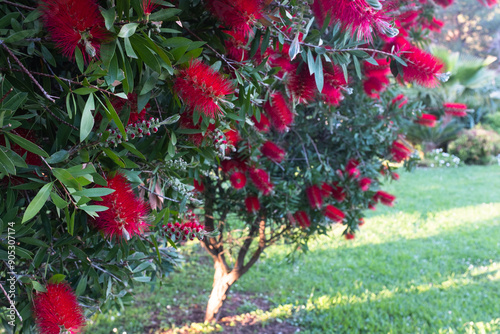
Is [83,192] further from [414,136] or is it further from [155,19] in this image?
[414,136]

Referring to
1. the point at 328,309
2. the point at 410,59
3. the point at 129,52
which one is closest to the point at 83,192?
the point at 129,52

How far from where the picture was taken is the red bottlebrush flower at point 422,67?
1.04 meters

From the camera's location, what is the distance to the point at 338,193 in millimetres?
2311

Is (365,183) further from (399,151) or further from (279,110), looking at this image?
(279,110)

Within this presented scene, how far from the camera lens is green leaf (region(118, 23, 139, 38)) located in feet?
2.17

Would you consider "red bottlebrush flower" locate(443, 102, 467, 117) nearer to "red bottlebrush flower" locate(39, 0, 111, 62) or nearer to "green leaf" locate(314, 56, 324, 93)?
"green leaf" locate(314, 56, 324, 93)

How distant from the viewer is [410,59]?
106 centimetres

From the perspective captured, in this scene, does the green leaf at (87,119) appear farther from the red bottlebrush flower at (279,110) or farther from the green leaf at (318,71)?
the red bottlebrush flower at (279,110)

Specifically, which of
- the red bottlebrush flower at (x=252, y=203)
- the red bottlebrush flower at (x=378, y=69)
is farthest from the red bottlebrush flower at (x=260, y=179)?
the red bottlebrush flower at (x=378, y=69)

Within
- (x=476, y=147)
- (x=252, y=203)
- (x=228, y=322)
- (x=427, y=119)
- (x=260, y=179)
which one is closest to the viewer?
(x=260, y=179)

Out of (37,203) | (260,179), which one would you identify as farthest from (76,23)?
(260,179)

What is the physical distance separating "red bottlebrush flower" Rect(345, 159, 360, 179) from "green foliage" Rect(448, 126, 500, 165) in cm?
877

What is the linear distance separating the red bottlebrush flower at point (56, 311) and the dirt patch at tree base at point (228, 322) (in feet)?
7.12

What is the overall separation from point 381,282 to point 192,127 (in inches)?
135
